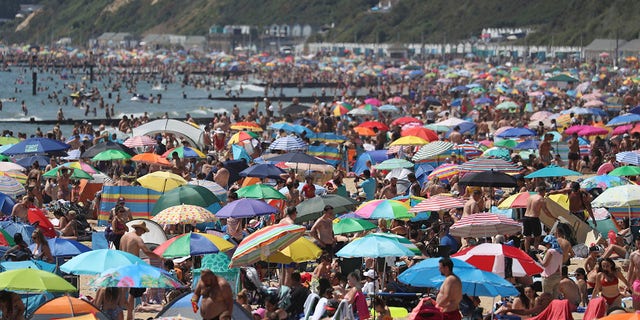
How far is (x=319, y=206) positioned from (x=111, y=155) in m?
6.64

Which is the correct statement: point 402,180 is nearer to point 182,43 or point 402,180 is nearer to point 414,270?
point 414,270

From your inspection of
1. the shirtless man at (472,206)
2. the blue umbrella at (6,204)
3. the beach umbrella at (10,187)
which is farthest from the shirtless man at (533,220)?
the beach umbrella at (10,187)

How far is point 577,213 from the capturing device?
46.5ft

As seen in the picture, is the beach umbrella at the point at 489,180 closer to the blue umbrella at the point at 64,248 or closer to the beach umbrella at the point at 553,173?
the beach umbrella at the point at 553,173

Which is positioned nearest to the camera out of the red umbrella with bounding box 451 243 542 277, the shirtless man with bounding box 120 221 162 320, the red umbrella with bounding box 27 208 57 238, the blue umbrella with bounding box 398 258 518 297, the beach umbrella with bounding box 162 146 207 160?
the blue umbrella with bounding box 398 258 518 297

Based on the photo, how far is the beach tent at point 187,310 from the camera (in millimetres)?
9096

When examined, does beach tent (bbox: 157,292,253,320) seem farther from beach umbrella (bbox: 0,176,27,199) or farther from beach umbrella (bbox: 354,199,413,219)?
beach umbrella (bbox: 0,176,27,199)

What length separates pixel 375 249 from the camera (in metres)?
10.8

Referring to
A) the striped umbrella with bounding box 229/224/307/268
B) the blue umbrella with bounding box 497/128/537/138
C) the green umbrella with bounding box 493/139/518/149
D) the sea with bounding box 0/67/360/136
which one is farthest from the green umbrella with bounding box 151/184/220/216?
the sea with bounding box 0/67/360/136

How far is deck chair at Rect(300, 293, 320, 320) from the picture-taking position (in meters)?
10.1

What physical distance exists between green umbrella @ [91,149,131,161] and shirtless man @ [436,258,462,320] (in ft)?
36.2

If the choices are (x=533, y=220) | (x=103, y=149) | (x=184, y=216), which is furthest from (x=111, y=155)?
(x=533, y=220)

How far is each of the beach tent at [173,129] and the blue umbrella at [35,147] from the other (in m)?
2.24

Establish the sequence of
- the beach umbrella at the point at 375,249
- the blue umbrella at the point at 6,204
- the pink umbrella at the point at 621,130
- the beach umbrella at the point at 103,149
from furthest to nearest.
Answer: the pink umbrella at the point at 621,130 < the beach umbrella at the point at 103,149 < the blue umbrella at the point at 6,204 < the beach umbrella at the point at 375,249
